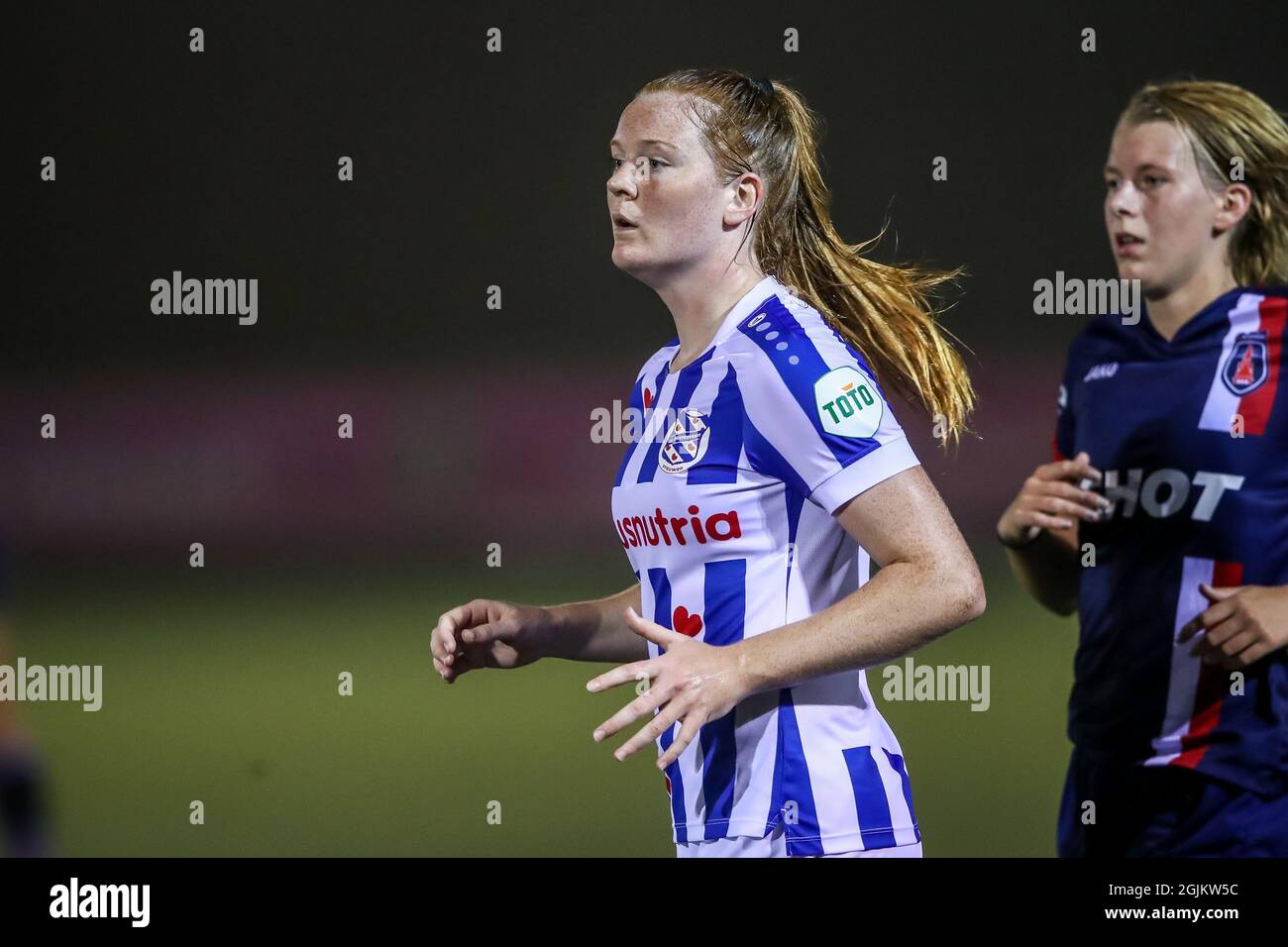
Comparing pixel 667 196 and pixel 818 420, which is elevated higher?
pixel 667 196

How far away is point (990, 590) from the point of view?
3.81 metres

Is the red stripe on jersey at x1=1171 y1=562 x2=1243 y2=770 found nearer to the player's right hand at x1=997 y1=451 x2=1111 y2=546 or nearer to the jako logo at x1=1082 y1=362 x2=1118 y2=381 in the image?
the player's right hand at x1=997 y1=451 x2=1111 y2=546

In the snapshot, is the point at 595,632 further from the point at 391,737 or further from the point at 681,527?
the point at 391,737

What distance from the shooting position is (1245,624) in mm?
2350

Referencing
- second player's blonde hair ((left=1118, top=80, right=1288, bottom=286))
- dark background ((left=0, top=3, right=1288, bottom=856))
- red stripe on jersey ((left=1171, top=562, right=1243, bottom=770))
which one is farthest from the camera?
dark background ((left=0, top=3, right=1288, bottom=856))

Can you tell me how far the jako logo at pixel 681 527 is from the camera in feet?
5.82

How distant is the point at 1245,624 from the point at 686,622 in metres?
1.15

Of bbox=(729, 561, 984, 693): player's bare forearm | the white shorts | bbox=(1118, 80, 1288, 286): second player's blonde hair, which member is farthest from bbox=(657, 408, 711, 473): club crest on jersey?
bbox=(1118, 80, 1288, 286): second player's blonde hair

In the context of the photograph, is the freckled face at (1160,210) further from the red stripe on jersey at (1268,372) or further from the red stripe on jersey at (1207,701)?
the red stripe on jersey at (1207,701)

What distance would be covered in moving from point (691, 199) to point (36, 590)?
274cm

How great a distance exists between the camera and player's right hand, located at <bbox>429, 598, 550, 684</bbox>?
1938mm

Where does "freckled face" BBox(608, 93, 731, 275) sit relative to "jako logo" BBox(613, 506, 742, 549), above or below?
above

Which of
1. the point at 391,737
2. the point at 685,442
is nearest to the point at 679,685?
the point at 685,442
